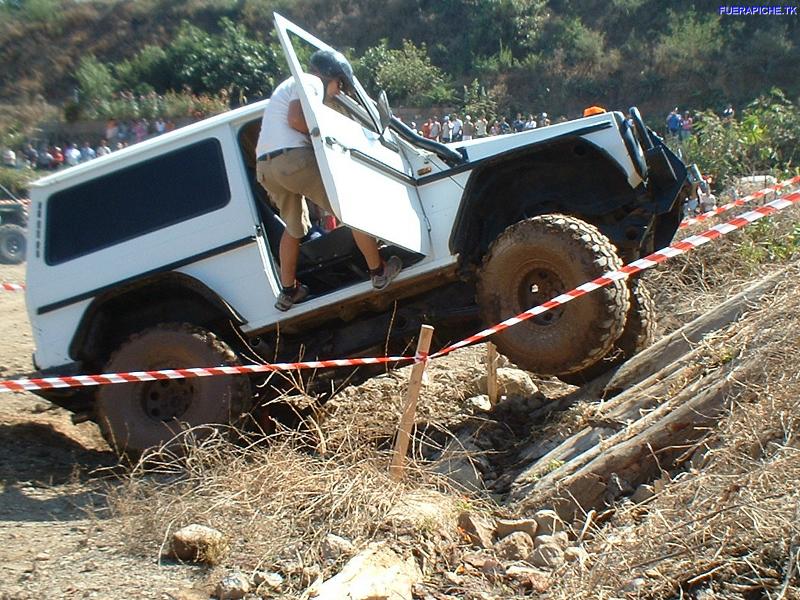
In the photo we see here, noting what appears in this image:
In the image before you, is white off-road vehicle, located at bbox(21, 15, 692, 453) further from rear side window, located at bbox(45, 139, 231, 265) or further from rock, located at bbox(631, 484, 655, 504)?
rock, located at bbox(631, 484, 655, 504)

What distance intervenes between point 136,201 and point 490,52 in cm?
2885

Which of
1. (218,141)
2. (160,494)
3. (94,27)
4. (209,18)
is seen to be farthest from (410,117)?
(160,494)

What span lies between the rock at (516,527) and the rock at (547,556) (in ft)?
1.03

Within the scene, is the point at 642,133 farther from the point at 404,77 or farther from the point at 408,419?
the point at 404,77

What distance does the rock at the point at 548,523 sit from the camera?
4402 millimetres

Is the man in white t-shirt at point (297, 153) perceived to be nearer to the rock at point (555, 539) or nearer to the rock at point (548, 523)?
the rock at point (548, 523)

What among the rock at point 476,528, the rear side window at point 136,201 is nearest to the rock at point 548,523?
the rock at point 476,528

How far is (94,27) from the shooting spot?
138 feet

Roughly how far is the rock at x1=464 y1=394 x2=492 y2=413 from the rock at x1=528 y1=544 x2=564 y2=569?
2.26 meters

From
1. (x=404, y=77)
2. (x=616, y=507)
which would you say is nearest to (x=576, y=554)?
(x=616, y=507)

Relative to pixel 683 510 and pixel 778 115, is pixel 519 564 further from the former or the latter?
pixel 778 115

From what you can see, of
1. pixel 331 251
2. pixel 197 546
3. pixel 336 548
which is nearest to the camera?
pixel 336 548

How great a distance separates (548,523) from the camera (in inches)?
174

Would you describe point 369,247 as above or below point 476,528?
above
